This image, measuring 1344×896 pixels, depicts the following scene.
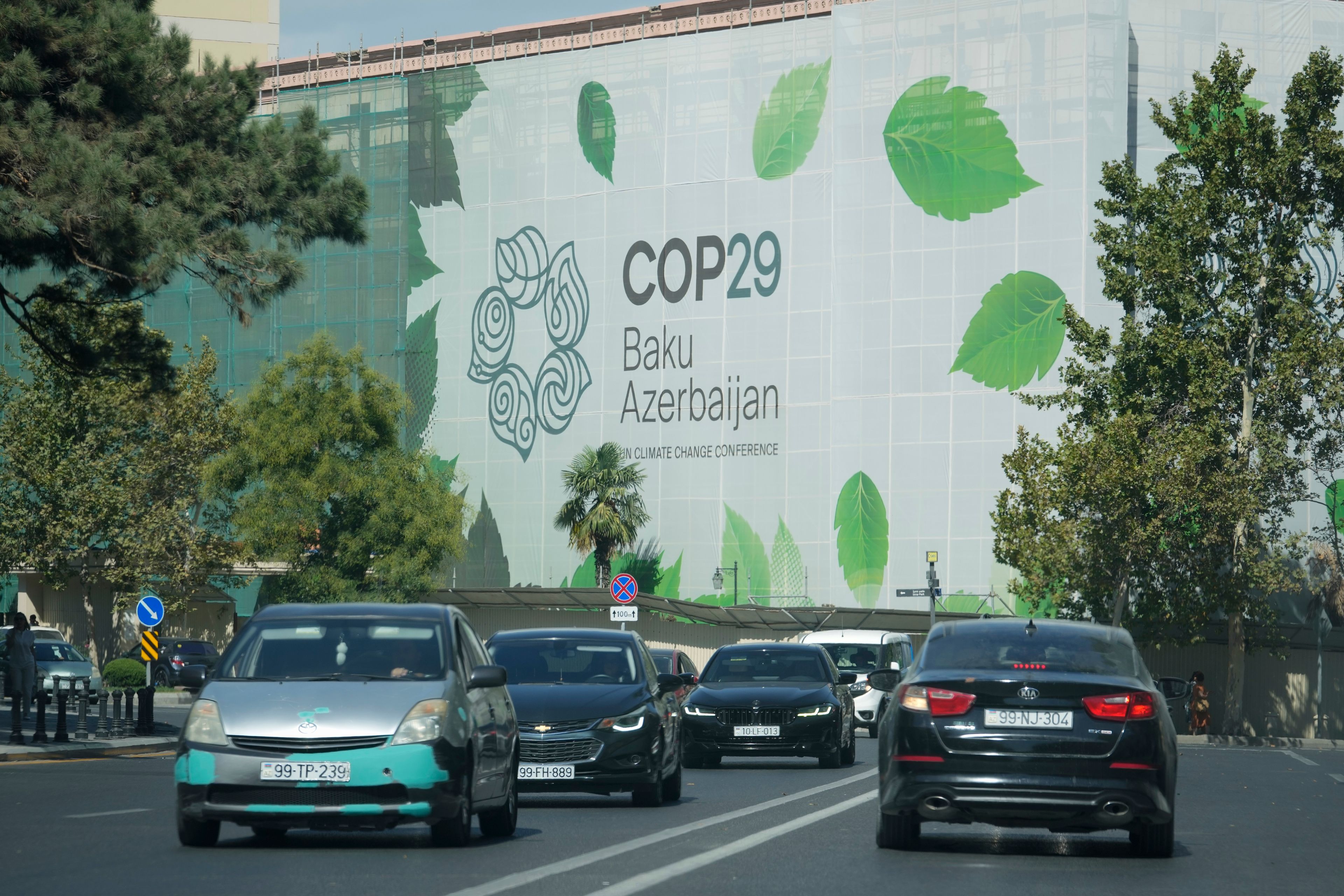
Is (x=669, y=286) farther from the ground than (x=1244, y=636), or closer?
farther from the ground

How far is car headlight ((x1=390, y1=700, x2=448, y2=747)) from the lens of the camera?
1112 centimetres

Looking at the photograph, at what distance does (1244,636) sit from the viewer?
47500 mm

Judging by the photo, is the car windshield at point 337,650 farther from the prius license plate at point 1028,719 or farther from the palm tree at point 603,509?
the palm tree at point 603,509

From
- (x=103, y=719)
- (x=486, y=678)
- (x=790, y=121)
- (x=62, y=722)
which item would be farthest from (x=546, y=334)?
(x=486, y=678)

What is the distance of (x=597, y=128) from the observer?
70250mm

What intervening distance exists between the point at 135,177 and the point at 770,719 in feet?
32.2

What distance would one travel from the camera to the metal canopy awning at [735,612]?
59.2 meters

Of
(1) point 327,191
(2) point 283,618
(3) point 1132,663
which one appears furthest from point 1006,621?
(1) point 327,191

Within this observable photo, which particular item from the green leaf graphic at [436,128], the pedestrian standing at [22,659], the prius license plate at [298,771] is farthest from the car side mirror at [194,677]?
the green leaf graphic at [436,128]

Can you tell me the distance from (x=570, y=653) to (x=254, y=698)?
612cm

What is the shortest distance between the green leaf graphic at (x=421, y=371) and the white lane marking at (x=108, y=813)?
2299 inches

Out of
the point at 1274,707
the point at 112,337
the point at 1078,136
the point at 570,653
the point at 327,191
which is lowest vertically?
the point at 1274,707

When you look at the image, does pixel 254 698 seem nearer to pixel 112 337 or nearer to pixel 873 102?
pixel 112 337

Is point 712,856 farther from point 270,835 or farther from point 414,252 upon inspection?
point 414,252
